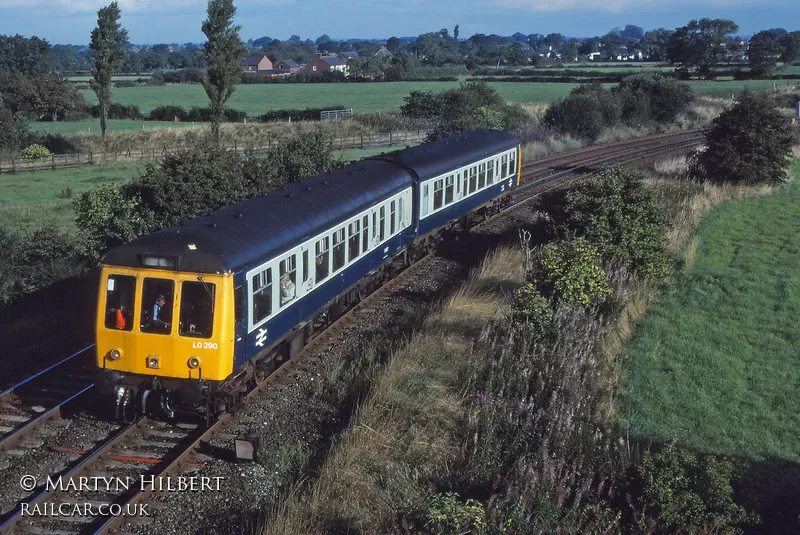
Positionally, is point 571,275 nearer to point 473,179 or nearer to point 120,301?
point 120,301

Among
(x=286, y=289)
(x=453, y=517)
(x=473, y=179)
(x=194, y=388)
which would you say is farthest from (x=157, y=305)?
(x=473, y=179)

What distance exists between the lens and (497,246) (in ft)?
67.4

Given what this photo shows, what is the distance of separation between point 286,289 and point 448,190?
943 centimetres

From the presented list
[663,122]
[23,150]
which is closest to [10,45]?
[23,150]

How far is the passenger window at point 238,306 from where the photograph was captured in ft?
33.6

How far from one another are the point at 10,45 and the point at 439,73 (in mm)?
62296

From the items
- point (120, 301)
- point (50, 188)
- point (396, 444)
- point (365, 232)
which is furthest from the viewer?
point (50, 188)

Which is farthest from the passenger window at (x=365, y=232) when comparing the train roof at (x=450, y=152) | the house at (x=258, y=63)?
the house at (x=258, y=63)

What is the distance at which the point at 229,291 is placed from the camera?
10.1 m

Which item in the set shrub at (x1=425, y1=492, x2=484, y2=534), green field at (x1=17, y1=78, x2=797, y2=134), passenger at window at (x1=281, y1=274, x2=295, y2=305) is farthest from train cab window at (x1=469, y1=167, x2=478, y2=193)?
green field at (x1=17, y1=78, x2=797, y2=134)

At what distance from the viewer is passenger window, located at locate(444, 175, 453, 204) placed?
20391 mm

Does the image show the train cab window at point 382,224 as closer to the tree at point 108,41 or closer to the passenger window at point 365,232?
the passenger window at point 365,232

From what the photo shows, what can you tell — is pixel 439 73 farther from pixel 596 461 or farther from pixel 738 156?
pixel 596 461

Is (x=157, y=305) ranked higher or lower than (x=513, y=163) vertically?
lower
